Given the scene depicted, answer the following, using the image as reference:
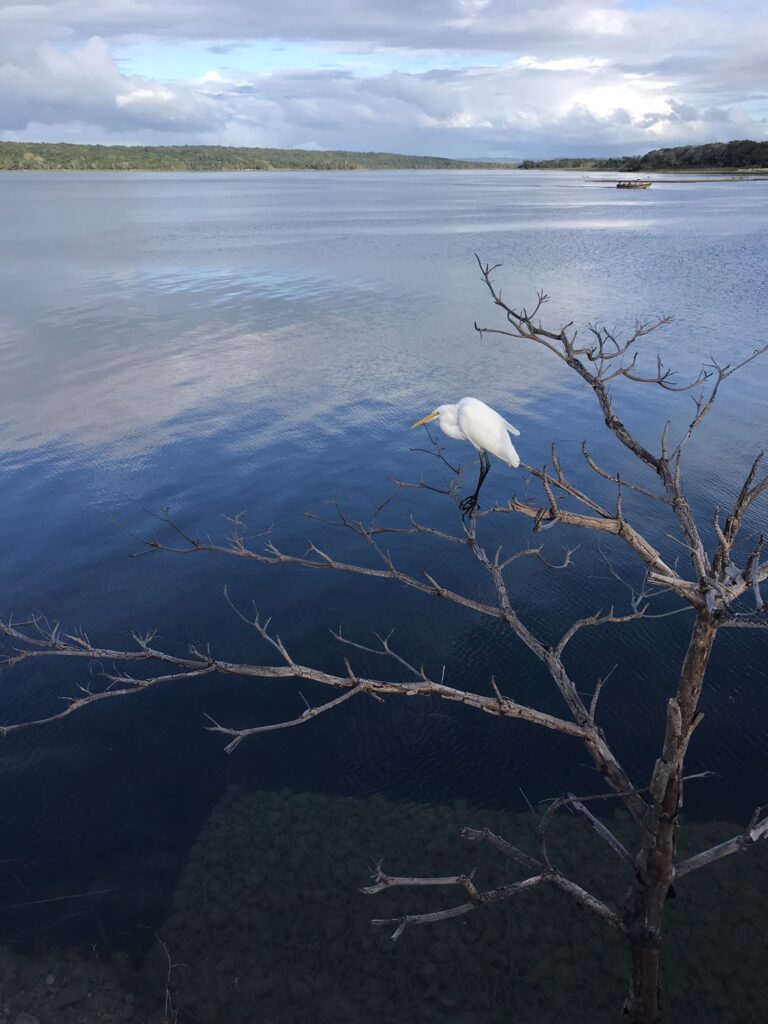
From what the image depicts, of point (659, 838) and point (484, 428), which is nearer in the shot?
point (659, 838)

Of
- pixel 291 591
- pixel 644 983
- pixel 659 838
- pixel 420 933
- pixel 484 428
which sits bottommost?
pixel 420 933

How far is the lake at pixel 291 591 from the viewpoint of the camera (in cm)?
696

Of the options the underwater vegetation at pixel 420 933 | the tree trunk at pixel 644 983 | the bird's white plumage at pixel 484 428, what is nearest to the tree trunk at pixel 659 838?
the tree trunk at pixel 644 983

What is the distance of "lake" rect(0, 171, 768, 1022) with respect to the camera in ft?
22.8

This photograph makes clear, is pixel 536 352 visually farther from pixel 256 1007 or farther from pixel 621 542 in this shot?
pixel 256 1007

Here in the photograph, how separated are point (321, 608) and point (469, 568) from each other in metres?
2.30

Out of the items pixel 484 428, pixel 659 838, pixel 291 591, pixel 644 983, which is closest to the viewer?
pixel 659 838

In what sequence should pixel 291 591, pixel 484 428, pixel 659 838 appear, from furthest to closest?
pixel 291 591 → pixel 484 428 → pixel 659 838

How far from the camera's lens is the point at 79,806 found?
767 centimetres

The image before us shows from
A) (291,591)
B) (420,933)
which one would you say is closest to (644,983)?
(420,933)

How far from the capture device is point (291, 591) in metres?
10.9

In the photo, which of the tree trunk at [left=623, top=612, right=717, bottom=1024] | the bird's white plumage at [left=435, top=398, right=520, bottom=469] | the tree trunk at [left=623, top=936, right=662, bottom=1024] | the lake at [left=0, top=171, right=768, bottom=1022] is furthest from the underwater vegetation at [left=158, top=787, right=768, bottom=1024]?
the bird's white plumage at [left=435, top=398, right=520, bottom=469]

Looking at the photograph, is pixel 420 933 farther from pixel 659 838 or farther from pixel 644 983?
pixel 659 838

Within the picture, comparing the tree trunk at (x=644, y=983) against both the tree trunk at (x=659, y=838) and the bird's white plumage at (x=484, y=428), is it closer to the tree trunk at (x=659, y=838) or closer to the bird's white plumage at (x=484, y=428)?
the tree trunk at (x=659, y=838)
